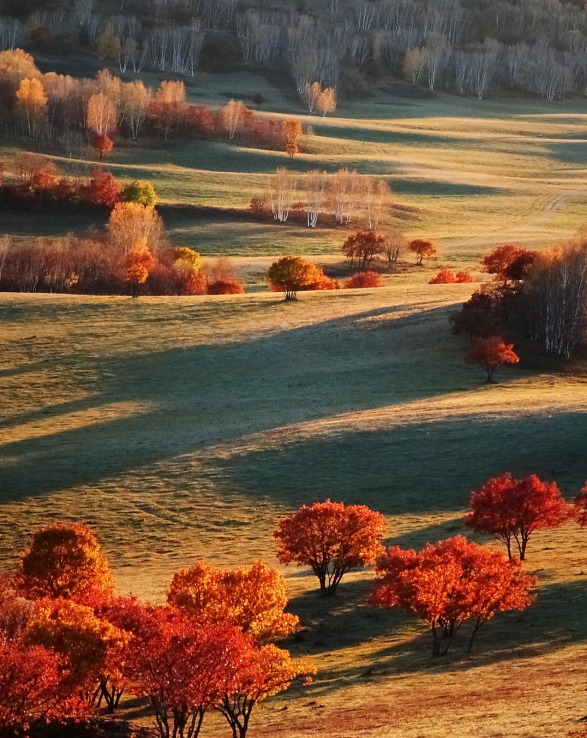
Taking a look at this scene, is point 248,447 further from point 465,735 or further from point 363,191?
point 363,191

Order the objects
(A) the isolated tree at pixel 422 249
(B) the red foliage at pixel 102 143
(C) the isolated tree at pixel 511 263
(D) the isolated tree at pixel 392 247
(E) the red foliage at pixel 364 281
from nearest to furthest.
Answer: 1. (C) the isolated tree at pixel 511 263
2. (E) the red foliage at pixel 364 281
3. (A) the isolated tree at pixel 422 249
4. (D) the isolated tree at pixel 392 247
5. (B) the red foliage at pixel 102 143

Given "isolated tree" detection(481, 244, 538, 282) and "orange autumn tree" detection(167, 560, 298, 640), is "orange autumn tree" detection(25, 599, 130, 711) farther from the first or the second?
"isolated tree" detection(481, 244, 538, 282)

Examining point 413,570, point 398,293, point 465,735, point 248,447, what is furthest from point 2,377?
point 465,735

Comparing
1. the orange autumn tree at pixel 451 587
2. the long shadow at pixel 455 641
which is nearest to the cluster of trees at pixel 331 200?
the long shadow at pixel 455 641

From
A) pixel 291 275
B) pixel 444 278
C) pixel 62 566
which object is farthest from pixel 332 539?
pixel 444 278

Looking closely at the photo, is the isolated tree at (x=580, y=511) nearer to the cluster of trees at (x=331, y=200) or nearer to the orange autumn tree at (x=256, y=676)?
the orange autumn tree at (x=256, y=676)

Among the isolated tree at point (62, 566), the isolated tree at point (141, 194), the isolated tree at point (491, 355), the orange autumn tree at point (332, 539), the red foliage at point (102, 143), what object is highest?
the red foliage at point (102, 143)
